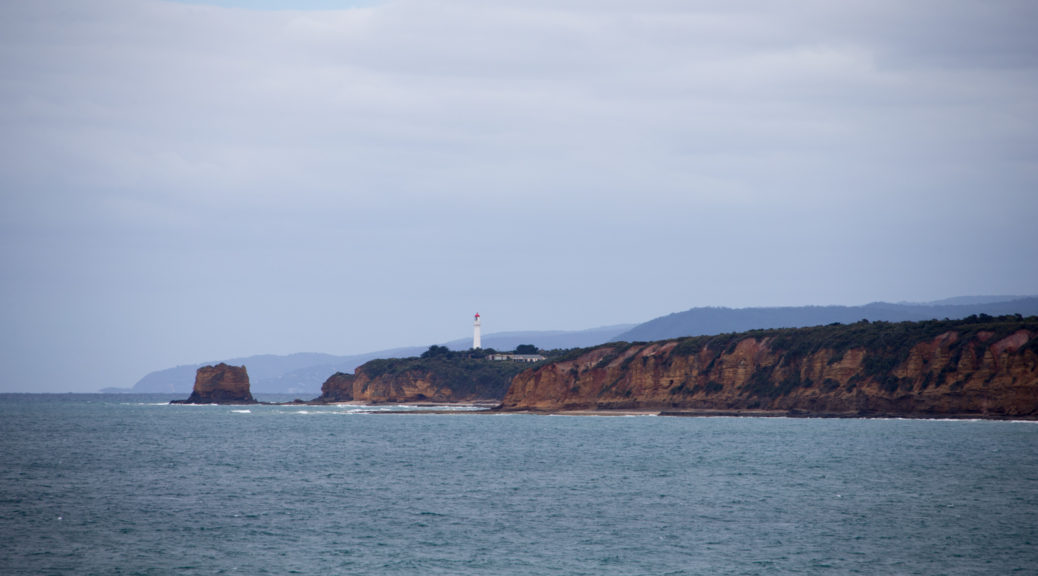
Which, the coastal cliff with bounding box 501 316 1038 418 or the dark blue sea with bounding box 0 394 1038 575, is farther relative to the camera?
the coastal cliff with bounding box 501 316 1038 418

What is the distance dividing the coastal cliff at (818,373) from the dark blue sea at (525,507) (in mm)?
27625

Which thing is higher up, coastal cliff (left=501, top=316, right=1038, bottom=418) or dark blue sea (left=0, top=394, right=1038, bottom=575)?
coastal cliff (left=501, top=316, right=1038, bottom=418)

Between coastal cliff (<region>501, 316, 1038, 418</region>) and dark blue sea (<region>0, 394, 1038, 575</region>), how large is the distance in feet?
90.6

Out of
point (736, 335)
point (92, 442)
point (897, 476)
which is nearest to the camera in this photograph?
point (897, 476)

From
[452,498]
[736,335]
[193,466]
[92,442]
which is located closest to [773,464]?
[452,498]

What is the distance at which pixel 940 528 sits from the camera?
121 feet

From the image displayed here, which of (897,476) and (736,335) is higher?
(736,335)

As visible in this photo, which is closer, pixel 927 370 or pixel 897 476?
pixel 897 476

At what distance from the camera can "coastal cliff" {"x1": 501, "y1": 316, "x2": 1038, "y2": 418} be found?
342 ft

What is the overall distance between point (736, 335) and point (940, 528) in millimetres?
105338

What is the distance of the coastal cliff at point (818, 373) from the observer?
104125 millimetres

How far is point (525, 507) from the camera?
43.1 m

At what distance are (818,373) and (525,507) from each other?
87.7 m

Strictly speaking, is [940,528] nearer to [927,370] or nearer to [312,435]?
[312,435]
